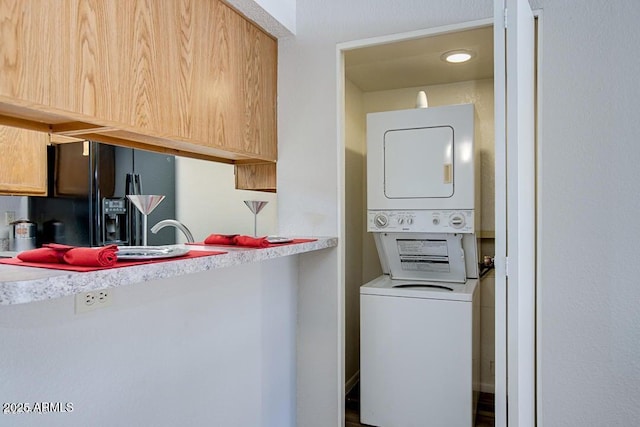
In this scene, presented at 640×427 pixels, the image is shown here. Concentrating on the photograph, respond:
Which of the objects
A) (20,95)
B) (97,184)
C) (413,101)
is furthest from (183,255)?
(413,101)

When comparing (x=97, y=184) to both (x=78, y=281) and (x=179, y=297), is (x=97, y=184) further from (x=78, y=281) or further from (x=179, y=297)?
(x=78, y=281)

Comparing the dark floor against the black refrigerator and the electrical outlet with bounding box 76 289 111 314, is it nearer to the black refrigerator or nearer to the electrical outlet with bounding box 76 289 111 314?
the black refrigerator

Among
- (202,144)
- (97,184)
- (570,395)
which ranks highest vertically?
(202,144)

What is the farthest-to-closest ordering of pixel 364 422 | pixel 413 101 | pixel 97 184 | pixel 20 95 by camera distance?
pixel 413 101 → pixel 364 422 → pixel 97 184 → pixel 20 95

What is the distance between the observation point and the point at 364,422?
101 inches

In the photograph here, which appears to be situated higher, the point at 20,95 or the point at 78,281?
the point at 20,95

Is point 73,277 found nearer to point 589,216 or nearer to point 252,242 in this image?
point 252,242

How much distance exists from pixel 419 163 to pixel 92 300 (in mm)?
1820

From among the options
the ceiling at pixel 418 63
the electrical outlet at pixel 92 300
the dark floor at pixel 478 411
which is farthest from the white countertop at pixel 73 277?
the dark floor at pixel 478 411

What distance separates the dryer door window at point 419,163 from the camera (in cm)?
249

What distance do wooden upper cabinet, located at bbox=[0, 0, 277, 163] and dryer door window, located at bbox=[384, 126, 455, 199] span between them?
0.72 meters

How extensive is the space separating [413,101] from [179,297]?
2339mm

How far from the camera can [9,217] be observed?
216 cm

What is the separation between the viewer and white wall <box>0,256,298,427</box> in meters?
1.17
